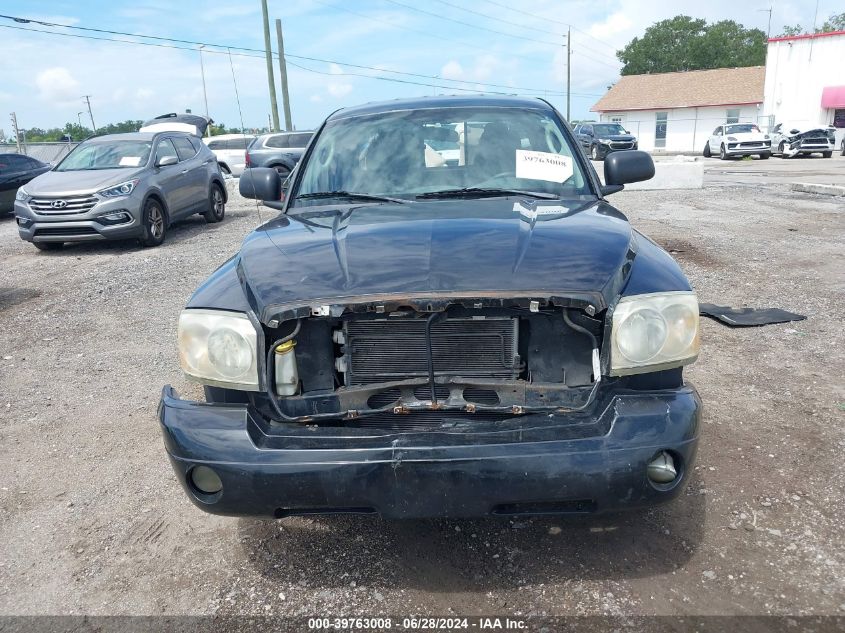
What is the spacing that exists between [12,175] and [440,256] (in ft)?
50.4

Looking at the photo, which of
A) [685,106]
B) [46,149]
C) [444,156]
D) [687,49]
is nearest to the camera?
[444,156]

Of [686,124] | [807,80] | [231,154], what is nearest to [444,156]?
[231,154]

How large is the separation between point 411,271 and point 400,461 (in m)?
0.64

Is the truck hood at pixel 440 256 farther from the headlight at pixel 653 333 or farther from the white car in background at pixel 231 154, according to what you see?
the white car in background at pixel 231 154

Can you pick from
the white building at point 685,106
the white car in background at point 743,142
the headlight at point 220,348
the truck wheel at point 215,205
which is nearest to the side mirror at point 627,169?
the headlight at point 220,348

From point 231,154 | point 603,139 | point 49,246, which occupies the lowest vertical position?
point 49,246

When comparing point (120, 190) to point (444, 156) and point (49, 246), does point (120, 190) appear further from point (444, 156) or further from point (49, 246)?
point (444, 156)

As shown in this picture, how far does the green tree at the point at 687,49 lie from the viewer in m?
74.9

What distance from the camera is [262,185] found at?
4129 mm

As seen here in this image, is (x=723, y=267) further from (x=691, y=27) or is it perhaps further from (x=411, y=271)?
(x=691, y=27)

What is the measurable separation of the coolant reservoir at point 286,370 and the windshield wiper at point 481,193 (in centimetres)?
130

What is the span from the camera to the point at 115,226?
9844 millimetres

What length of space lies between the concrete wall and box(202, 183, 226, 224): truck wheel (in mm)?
41842

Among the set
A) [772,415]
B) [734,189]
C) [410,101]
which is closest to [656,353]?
[772,415]
